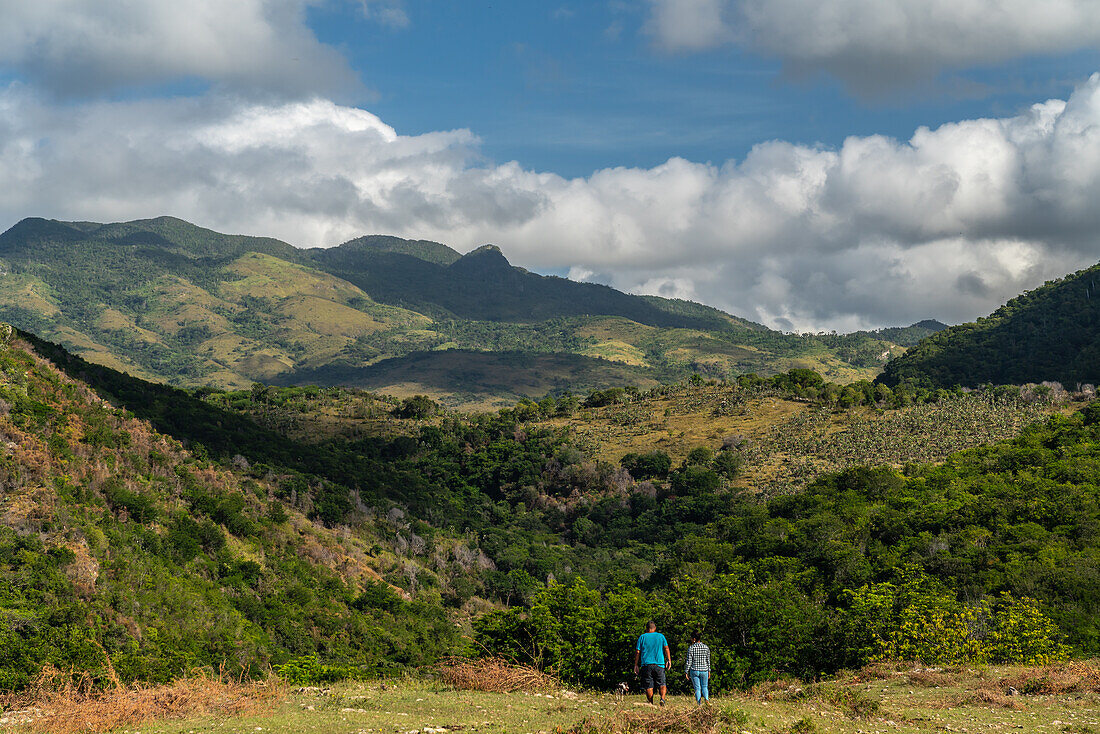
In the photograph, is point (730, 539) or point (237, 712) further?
point (730, 539)

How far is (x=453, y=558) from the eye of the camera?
91.1 m

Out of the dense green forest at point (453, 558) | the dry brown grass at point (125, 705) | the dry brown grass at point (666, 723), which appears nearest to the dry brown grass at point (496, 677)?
the dense green forest at point (453, 558)

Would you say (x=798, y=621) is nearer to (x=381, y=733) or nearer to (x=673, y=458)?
(x=381, y=733)

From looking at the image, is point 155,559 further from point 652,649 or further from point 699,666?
point 699,666

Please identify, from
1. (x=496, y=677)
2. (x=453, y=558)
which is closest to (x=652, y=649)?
(x=496, y=677)

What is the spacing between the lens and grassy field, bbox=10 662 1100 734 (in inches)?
755

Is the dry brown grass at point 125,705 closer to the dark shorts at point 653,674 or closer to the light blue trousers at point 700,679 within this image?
the dark shorts at point 653,674

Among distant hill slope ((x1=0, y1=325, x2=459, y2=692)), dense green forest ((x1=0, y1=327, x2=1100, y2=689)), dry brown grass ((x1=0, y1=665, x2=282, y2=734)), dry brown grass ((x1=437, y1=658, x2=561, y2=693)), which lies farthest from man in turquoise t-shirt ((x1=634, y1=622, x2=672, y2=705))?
distant hill slope ((x1=0, y1=325, x2=459, y2=692))

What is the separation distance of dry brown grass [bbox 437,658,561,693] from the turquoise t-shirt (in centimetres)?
566

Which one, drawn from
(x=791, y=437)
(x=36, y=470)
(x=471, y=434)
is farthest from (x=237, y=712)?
(x=471, y=434)

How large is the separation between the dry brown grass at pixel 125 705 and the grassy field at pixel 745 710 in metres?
0.37

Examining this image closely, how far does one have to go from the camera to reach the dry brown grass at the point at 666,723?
18469mm

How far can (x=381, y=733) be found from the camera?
61.3 ft

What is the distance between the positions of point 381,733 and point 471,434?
14607 centimetres
